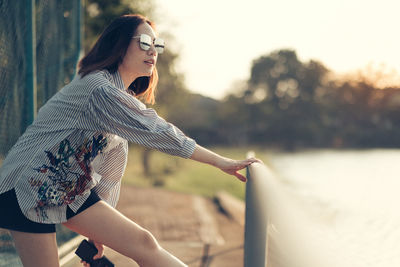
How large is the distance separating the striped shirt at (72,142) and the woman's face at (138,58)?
0.16 metres

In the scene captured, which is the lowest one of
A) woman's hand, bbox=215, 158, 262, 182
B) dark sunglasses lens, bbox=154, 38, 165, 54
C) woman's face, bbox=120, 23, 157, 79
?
woman's hand, bbox=215, 158, 262, 182

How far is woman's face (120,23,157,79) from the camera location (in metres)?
1.73

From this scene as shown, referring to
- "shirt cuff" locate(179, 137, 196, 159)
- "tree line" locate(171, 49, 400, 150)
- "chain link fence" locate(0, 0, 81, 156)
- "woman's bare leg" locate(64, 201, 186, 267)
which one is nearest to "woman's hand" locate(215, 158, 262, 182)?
"shirt cuff" locate(179, 137, 196, 159)

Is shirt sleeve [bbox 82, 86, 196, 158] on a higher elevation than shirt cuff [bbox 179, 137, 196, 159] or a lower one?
higher

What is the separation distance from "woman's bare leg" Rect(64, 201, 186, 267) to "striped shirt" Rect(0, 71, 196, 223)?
0.08 meters

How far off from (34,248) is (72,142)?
42 cm

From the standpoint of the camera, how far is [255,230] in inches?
55.6

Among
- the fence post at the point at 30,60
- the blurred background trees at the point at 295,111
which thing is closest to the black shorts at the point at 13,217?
the fence post at the point at 30,60

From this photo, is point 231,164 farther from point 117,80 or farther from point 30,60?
point 30,60

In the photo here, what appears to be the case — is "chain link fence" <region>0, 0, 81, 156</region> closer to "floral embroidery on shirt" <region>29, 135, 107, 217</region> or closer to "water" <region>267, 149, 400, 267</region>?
"floral embroidery on shirt" <region>29, 135, 107, 217</region>

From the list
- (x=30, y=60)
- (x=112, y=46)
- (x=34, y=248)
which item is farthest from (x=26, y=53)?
(x=34, y=248)

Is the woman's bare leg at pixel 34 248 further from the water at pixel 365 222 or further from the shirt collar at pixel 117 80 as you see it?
the water at pixel 365 222

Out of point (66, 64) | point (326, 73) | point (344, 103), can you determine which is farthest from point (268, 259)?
point (326, 73)

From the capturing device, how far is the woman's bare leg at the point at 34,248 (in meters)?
1.55
